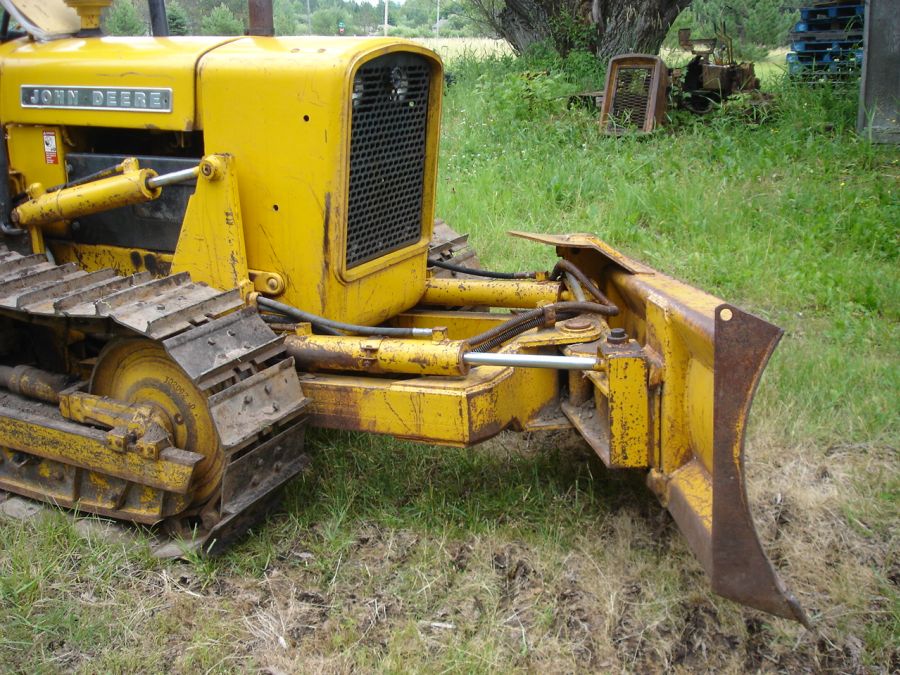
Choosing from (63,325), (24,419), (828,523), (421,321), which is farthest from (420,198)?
(828,523)

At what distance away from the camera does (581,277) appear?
12.9 feet

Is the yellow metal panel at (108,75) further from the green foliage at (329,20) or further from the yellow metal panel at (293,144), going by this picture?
the green foliage at (329,20)

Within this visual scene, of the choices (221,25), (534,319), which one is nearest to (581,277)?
(534,319)

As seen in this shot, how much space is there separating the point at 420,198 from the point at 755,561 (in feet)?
7.02

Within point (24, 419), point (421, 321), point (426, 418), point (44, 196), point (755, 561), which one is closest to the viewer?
point (755, 561)

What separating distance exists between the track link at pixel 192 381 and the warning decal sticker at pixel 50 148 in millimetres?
497

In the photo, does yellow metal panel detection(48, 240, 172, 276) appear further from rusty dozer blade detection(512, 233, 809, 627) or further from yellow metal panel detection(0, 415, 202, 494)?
rusty dozer blade detection(512, 233, 809, 627)

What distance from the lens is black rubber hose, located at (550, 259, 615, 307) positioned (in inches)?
149

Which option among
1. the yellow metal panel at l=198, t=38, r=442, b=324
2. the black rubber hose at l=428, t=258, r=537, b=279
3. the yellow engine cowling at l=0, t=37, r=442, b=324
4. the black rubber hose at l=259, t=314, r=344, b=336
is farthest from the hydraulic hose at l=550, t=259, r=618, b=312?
the black rubber hose at l=259, t=314, r=344, b=336

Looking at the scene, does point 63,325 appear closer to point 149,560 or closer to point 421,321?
point 149,560

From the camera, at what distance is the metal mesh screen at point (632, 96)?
9648 mm

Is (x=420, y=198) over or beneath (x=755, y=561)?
over

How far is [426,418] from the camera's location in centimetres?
325

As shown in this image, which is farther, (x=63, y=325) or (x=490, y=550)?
(x=63, y=325)
